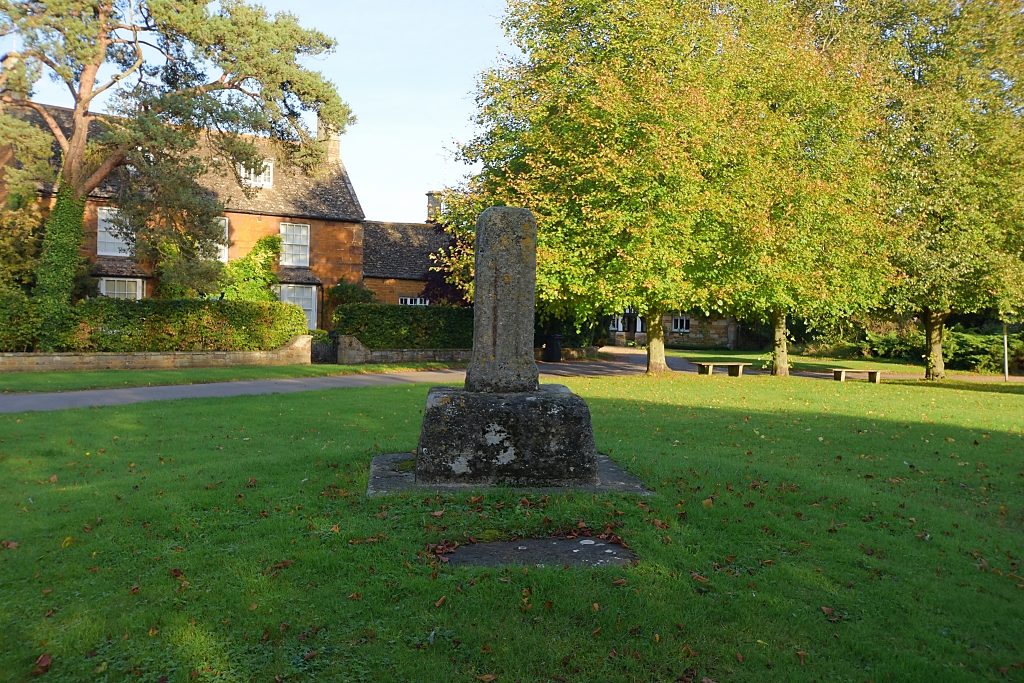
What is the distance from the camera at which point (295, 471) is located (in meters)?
7.84

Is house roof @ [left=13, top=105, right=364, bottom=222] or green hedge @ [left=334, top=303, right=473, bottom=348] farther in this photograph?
house roof @ [left=13, top=105, right=364, bottom=222]

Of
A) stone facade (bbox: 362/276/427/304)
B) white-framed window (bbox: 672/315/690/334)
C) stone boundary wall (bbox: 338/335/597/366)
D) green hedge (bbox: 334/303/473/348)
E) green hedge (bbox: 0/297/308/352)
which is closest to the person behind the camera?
green hedge (bbox: 0/297/308/352)

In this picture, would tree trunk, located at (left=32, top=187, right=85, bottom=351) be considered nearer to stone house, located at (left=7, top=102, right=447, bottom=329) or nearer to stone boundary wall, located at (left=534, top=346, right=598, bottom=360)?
stone house, located at (left=7, top=102, right=447, bottom=329)

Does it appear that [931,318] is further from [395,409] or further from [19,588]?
[19,588]

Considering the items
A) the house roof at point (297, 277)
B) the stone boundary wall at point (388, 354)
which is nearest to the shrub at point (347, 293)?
the house roof at point (297, 277)

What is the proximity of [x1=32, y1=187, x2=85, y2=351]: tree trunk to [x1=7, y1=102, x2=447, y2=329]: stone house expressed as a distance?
6.21 meters

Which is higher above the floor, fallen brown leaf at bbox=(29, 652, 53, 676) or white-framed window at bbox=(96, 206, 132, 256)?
white-framed window at bbox=(96, 206, 132, 256)

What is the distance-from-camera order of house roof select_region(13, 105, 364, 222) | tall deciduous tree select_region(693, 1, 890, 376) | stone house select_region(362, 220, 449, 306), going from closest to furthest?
tall deciduous tree select_region(693, 1, 890, 376) < house roof select_region(13, 105, 364, 222) < stone house select_region(362, 220, 449, 306)

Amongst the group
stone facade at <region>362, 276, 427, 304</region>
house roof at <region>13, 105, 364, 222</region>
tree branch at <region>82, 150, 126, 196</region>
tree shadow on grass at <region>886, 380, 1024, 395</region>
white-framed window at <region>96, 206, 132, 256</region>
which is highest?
house roof at <region>13, 105, 364, 222</region>

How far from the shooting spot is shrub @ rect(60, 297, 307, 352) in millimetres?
23391

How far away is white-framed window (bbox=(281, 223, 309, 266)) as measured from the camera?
34.8 metres

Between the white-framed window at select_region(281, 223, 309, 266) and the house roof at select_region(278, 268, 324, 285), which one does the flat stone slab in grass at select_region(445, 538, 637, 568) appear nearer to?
the house roof at select_region(278, 268, 324, 285)

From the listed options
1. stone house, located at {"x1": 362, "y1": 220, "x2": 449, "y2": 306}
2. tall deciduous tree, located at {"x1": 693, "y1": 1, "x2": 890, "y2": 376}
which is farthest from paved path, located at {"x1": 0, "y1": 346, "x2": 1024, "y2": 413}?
stone house, located at {"x1": 362, "y1": 220, "x2": 449, "y2": 306}

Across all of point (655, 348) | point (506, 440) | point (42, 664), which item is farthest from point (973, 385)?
point (42, 664)
